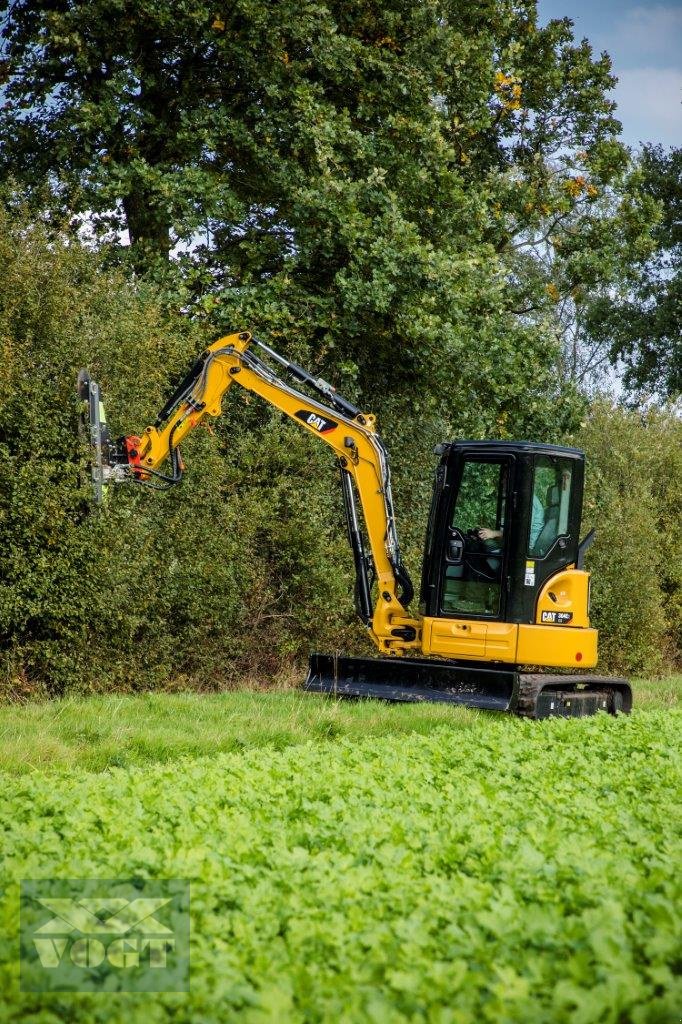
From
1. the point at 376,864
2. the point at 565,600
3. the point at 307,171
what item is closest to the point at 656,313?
the point at 307,171

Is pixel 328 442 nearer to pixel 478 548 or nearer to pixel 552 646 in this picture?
pixel 478 548

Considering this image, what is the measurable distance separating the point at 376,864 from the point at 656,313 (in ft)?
105

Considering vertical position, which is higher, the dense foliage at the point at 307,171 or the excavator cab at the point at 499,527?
the dense foliage at the point at 307,171

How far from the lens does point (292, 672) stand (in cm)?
1628

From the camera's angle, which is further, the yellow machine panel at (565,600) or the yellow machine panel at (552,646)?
the yellow machine panel at (565,600)

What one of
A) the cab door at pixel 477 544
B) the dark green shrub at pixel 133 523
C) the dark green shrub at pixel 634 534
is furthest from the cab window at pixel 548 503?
the dark green shrub at pixel 634 534

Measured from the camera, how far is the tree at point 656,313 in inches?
1374

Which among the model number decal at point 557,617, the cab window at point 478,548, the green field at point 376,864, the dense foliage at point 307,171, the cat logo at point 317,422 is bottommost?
the green field at point 376,864

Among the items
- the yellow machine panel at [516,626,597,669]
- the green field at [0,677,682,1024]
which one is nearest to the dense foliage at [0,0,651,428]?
the yellow machine panel at [516,626,597,669]

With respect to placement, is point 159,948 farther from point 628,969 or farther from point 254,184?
point 254,184

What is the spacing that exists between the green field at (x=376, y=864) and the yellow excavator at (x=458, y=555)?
2734mm

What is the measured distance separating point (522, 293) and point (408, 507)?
5810 mm

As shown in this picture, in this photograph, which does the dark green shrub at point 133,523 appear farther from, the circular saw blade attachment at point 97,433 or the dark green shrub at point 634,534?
the dark green shrub at point 634,534

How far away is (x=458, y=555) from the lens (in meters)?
13.2
